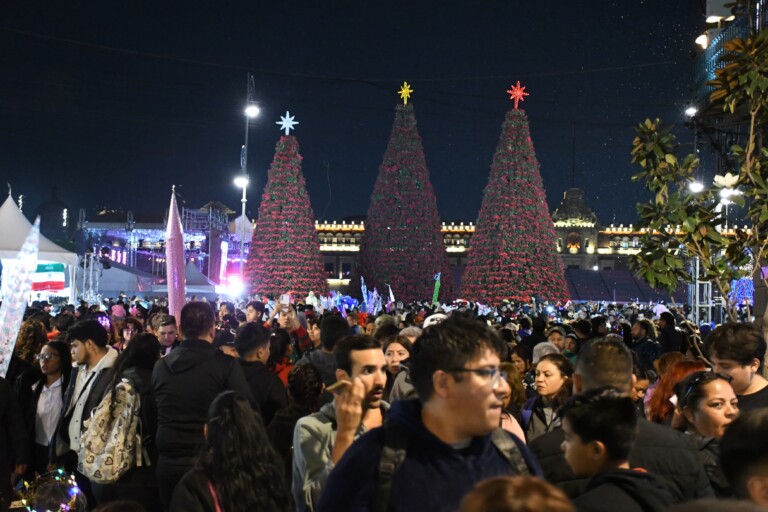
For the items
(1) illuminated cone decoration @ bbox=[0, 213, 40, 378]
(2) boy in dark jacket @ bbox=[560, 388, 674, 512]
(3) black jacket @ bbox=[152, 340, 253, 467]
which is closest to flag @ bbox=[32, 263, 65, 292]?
(1) illuminated cone decoration @ bbox=[0, 213, 40, 378]

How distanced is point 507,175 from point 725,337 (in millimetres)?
39812

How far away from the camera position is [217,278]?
116 feet

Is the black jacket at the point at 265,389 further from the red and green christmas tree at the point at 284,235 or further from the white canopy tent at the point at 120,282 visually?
the red and green christmas tree at the point at 284,235

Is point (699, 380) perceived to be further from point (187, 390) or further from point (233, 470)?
point (187, 390)

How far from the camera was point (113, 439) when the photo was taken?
5246mm

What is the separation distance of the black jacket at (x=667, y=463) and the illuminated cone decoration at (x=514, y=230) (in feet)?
134

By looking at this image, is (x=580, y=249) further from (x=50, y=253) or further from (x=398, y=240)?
(x=50, y=253)

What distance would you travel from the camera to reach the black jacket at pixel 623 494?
2719mm

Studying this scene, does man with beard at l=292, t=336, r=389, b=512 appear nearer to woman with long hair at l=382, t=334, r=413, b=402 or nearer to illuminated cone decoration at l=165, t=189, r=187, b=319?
woman with long hair at l=382, t=334, r=413, b=402

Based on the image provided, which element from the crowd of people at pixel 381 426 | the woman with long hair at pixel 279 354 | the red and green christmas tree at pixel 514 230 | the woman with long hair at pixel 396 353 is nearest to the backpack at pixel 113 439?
the crowd of people at pixel 381 426

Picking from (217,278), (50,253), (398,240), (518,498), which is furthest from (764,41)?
(398,240)

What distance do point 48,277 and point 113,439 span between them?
16.4 m

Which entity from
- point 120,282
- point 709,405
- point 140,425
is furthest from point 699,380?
point 120,282

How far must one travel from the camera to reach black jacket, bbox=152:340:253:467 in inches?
205
